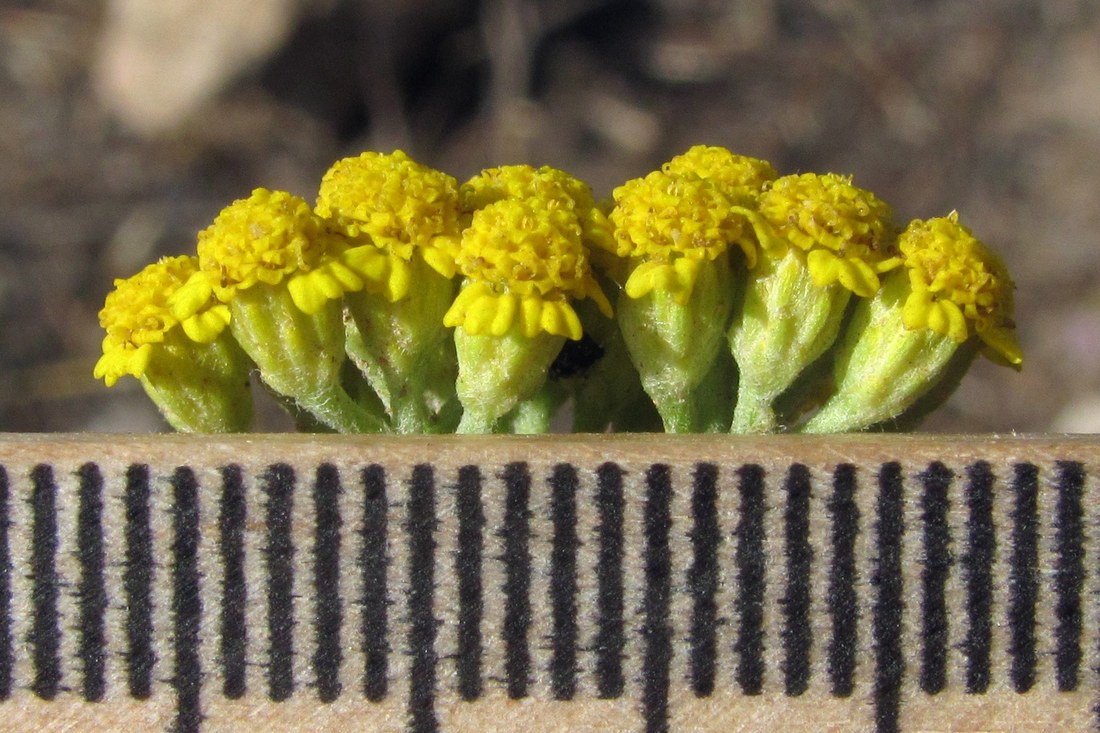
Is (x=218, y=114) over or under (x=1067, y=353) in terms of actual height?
over

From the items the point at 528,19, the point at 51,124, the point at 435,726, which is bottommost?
the point at 435,726

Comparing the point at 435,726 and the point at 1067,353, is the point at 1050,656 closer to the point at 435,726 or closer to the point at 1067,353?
the point at 435,726

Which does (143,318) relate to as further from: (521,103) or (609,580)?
(521,103)

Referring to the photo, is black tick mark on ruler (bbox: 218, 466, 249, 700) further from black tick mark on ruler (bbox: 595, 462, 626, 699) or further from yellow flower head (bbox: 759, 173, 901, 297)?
yellow flower head (bbox: 759, 173, 901, 297)

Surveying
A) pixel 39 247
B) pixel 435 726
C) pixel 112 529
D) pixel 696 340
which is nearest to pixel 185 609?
pixel 112 529

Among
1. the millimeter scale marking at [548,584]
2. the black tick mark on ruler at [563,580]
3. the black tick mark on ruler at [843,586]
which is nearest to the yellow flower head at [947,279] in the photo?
the millimeter scale marking at [548,584]

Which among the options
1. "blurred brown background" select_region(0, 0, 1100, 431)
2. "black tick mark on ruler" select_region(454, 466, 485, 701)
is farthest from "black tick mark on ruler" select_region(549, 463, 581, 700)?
"blurred brown background" select_region(0, 0, 1100, 431)
